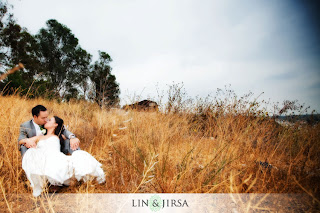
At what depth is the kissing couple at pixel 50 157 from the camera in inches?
64.3

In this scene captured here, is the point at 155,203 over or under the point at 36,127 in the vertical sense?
under

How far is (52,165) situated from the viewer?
5.50ft

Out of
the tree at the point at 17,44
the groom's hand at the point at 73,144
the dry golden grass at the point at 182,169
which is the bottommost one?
the dry golden grass at the point at 182,169

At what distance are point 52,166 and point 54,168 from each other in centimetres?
3

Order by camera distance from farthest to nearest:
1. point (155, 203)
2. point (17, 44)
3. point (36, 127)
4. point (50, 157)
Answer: point (17, 44) → point (36, 127) → point (50, 157) → point (155, 203)

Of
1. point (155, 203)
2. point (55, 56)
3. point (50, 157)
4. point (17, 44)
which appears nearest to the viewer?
point (155, 203)

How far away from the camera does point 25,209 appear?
1.54 metres

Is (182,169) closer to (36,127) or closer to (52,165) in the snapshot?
(52,165)

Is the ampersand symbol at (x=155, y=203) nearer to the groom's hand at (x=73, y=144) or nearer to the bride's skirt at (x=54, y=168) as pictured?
the bride's skirt at (x=54, y=168)

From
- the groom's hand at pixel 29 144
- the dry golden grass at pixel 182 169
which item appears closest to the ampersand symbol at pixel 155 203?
the dry golden grass at pixel 182 169

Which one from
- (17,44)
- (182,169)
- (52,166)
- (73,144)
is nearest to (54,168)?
(52,166)

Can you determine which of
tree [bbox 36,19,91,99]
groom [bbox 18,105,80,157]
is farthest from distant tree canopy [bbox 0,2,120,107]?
groom [bbox 18,105,80,157]

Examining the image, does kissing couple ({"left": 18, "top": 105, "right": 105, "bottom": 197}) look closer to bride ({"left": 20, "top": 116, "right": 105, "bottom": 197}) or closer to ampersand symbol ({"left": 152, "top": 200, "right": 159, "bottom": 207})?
bride ({"left": 20, "top": 116, "right": 105, "bottom": 197})

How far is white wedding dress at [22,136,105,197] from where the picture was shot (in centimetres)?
162
